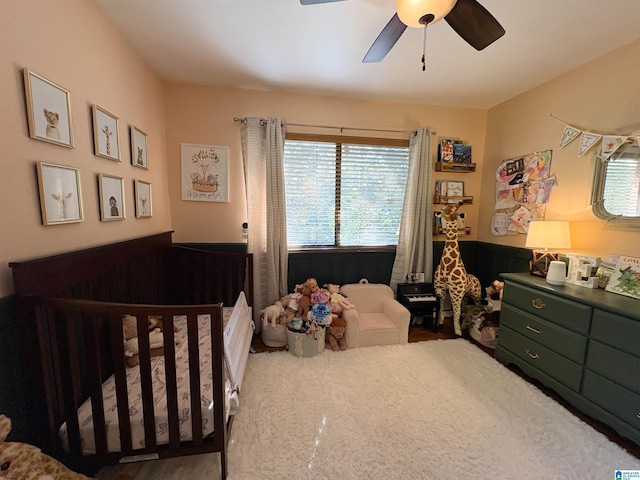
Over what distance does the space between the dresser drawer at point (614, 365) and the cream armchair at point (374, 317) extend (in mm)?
1185

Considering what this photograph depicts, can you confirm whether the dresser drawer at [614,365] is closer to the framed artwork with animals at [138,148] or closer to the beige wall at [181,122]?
the beige wall at [181,122]

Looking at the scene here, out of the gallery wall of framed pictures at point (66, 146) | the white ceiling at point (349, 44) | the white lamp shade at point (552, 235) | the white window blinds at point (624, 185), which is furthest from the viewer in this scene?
the white lamp shade at point (552, 235)

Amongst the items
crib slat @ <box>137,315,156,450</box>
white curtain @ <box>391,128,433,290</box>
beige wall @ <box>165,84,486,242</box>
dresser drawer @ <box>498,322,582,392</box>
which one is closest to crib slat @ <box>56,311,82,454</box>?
crib slat @ <box>137,315,156,450</box>

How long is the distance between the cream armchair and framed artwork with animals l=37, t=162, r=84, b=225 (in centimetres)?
201

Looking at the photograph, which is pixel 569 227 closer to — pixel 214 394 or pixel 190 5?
pixel 214 394

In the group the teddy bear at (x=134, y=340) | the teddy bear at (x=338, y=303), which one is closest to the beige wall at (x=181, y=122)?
the teddy bear at (x=134, y=340)

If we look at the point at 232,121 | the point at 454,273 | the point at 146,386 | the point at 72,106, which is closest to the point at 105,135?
the point at 72,106

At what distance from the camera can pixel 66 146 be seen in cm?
122

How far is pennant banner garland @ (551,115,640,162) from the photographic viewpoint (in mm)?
1793

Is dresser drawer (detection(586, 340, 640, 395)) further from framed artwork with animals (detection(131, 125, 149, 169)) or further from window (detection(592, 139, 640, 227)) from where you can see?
framed artwork with animals (detection(131, 125, 149, 169))

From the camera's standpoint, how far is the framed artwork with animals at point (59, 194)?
3.58 feet

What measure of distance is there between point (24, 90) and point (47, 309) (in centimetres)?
89

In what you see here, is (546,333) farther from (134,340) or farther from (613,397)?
(134,340)

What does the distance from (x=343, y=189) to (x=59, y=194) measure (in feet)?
7.21
